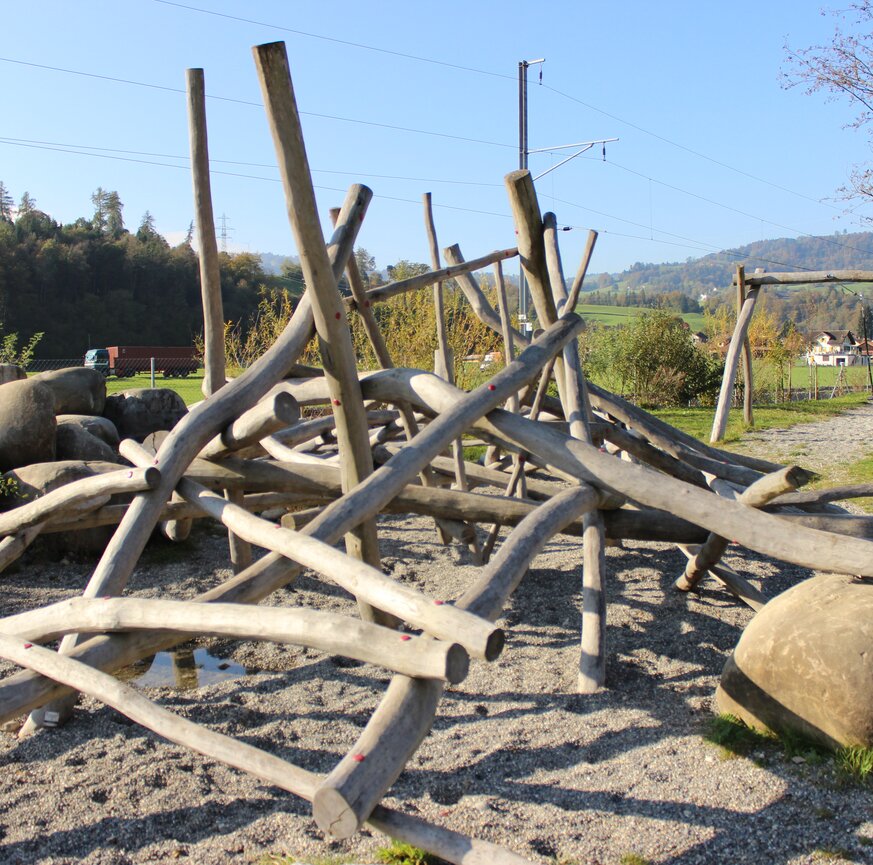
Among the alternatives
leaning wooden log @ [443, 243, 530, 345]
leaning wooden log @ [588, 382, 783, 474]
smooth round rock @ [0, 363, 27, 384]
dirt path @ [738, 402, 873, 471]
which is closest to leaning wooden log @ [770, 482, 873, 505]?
leaning wooden log @ [588, 382, 783, 474]

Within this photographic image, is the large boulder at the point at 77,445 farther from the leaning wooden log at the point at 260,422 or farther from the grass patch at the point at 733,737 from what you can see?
the grass patch at the point at 733,737

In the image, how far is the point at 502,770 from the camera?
300 cm

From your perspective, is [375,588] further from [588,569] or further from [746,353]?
[746,353]

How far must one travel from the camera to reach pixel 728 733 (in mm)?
3166

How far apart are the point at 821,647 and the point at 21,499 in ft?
16.8

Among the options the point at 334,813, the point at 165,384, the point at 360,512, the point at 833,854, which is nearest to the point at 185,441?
the point at 360,512

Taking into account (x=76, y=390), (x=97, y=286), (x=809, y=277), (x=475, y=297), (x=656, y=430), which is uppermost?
(x=97, y=286)

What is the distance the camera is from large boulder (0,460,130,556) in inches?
237

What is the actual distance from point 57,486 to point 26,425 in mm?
937

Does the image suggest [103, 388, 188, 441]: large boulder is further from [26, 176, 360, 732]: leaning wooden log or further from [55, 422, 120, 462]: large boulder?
[26, 176, 360, 732]: leaning wooden log

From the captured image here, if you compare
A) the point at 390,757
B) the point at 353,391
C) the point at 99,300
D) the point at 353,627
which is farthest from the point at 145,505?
the point at 99,300

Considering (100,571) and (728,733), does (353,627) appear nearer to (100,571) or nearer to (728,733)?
(100,571)

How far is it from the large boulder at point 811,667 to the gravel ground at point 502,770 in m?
0.13

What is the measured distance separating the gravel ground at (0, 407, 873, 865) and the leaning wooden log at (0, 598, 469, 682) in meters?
0.58
